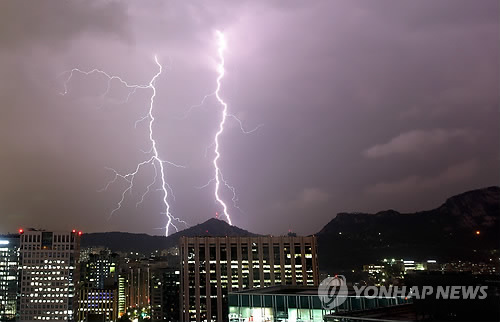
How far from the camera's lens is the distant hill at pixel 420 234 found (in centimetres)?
4303

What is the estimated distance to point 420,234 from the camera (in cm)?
6375

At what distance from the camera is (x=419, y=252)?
60.2 metres

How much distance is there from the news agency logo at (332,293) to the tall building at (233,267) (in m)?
28.6

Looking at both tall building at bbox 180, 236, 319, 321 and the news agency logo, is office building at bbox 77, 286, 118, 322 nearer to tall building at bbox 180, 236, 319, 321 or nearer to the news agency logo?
tall building at bbox 180, 236, 319, 321

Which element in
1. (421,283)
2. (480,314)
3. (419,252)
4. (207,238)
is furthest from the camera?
(419,252)

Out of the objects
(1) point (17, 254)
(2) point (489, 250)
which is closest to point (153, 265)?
(1) point (17, 254)

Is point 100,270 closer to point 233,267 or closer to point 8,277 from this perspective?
point 8,277

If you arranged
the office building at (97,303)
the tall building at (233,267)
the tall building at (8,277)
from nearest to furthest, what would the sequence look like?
the tall building at (233,267) → the tall building at (8,277) → the office building at (97,303)

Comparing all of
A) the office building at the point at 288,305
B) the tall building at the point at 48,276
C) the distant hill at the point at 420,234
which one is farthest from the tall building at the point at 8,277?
the office building at the point at 288,305

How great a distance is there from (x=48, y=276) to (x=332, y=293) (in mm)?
51696

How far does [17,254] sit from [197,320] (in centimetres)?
3643

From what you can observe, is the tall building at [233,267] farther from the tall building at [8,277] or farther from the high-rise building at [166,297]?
the high-rise building at [166,297]

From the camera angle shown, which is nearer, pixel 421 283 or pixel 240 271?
pixel 421 283

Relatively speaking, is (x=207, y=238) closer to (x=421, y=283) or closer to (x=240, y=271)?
(x=240, y=271)
